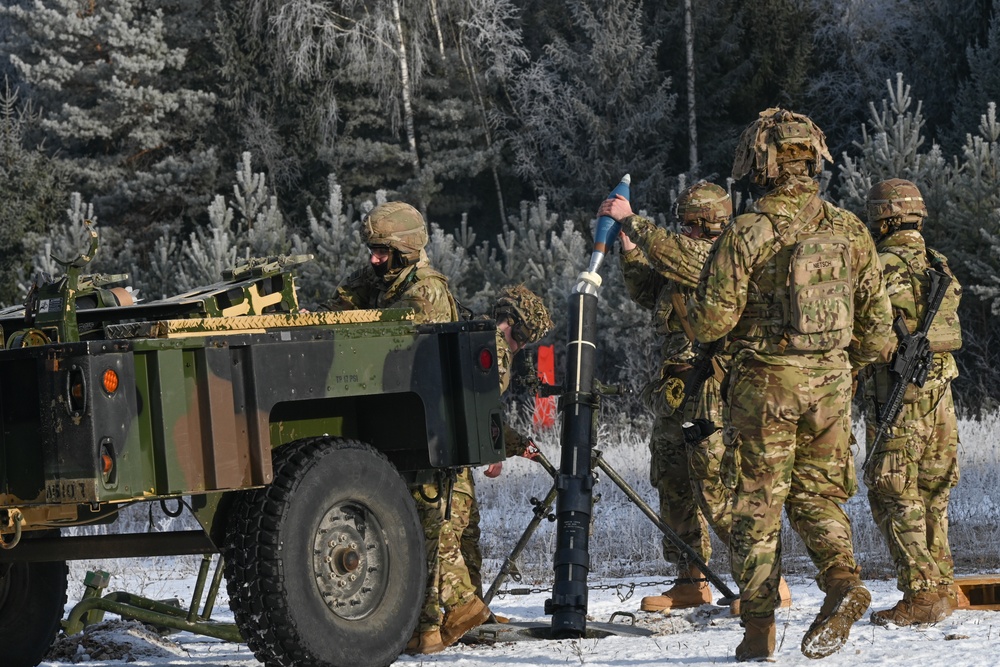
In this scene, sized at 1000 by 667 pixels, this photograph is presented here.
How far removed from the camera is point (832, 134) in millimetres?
26781

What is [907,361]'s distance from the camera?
22.0 ft

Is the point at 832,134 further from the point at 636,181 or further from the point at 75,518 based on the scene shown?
the point at 75,518

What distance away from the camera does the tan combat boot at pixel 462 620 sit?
640 centimetres

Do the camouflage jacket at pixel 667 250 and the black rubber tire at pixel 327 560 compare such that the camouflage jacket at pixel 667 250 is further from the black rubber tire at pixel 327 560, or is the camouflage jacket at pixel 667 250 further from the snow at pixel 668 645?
the black rubber tire at pixel 327 560

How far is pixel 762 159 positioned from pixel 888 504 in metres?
1.95

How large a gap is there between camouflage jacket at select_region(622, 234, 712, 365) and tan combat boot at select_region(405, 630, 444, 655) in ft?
6.21

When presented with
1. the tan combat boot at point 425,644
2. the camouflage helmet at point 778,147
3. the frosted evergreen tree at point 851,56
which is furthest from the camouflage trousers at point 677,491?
the frosted evergreen tree at point 851,56

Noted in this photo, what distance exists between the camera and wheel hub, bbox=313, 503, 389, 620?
5.31 meters

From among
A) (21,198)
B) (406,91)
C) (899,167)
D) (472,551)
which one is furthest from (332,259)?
(472,551)

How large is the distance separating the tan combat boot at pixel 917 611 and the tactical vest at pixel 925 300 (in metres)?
1.10

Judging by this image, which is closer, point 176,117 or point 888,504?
point 888,504

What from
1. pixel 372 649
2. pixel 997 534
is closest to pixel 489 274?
pixel 997 534

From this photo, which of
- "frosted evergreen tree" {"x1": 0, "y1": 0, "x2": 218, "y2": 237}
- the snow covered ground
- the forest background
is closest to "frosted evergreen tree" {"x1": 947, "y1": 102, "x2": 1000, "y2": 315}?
the snow covered ground

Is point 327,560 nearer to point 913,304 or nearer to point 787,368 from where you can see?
point 787,368
